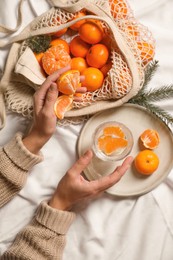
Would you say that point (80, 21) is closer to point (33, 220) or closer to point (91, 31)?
point (91, 31)

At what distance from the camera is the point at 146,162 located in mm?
1040

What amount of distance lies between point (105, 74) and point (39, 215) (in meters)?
0.44

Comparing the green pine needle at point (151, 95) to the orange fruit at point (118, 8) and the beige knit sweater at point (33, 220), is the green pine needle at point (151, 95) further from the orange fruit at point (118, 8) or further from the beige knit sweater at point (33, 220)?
the beige knit sweater at point (33, 220)

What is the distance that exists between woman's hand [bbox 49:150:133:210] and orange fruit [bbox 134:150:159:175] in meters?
0.03

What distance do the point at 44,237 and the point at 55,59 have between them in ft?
1.59

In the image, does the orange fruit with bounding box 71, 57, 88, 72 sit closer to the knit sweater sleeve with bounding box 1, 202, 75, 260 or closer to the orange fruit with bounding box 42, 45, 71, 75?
the orange fruit with bounding box 42, 45, 71, 75

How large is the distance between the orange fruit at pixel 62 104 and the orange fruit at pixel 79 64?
0.31 feet

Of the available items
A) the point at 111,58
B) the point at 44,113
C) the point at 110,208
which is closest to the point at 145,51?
the point at 111,58

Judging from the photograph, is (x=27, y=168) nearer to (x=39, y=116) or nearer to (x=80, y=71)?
(x=39, y=116)

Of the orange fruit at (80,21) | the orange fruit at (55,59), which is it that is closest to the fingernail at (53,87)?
the orange fruit at (55,59)

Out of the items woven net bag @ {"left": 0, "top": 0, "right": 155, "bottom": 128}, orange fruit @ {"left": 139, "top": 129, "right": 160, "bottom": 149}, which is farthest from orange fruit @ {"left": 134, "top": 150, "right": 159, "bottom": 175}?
woven net bag @ {"left": 0, "top": 0, "right": 155, "bottom": 128}

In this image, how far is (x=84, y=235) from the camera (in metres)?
1.09

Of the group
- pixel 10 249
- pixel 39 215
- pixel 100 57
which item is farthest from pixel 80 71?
pixel 10 249

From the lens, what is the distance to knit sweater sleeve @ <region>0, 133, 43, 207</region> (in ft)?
3.50
